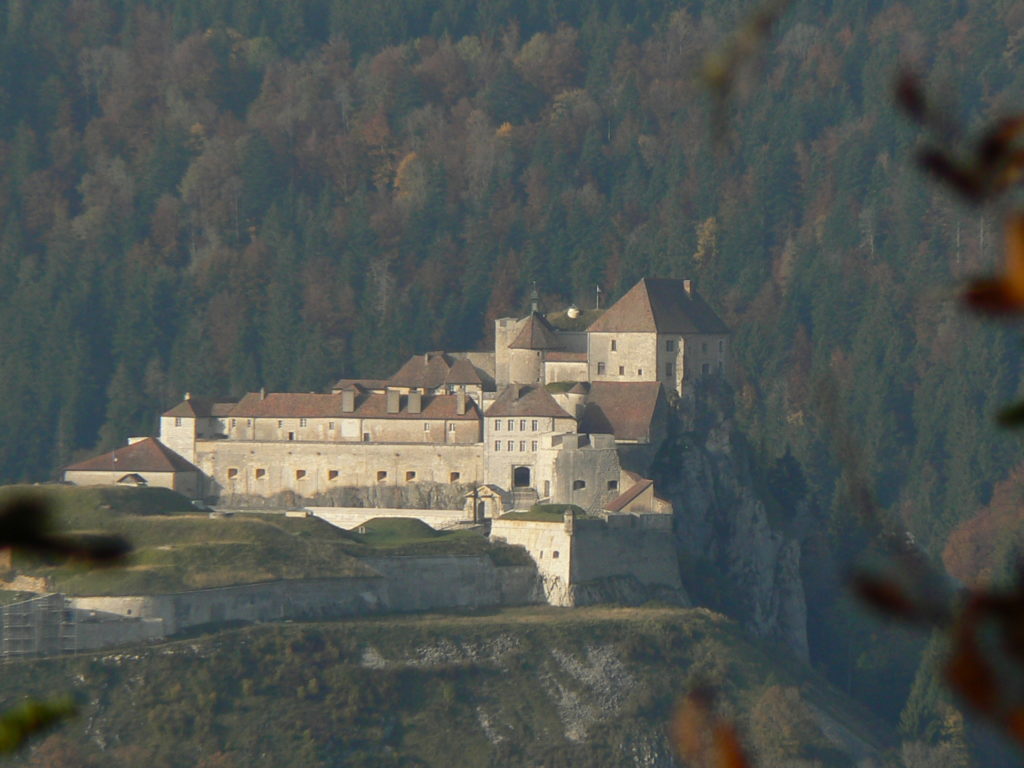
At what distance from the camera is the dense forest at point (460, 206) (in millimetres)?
97375

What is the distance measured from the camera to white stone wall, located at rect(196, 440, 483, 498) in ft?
190

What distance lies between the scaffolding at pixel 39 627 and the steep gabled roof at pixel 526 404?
13.4 m

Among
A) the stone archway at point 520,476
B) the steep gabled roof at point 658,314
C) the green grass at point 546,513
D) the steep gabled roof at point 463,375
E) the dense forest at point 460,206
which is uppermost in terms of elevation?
the dense forest at point 460,206

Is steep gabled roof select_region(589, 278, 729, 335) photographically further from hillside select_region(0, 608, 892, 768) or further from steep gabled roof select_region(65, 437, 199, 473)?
steep gabled roof select_region(65, 437, 199, 473)

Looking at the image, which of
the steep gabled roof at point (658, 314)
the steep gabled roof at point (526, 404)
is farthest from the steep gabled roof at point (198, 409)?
the steep gabled roof at point (658, 314)

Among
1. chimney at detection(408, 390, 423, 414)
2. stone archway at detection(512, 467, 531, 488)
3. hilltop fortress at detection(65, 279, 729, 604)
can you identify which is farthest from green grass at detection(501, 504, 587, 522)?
chimney at detection(408, 390, 423, 414)

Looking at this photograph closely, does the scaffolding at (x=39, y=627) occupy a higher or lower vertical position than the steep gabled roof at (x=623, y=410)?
lower

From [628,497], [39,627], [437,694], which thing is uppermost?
[628,497]

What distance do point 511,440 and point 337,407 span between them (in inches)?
281

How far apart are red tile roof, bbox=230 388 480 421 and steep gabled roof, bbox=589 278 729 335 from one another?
4626 mm

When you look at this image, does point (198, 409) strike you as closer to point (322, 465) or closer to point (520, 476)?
point (322, 465)

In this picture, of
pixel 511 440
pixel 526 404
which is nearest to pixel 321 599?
pixel 511 440

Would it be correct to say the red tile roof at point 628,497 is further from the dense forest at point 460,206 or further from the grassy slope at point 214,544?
the dense forest at point 460,206

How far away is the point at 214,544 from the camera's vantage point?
169ft
